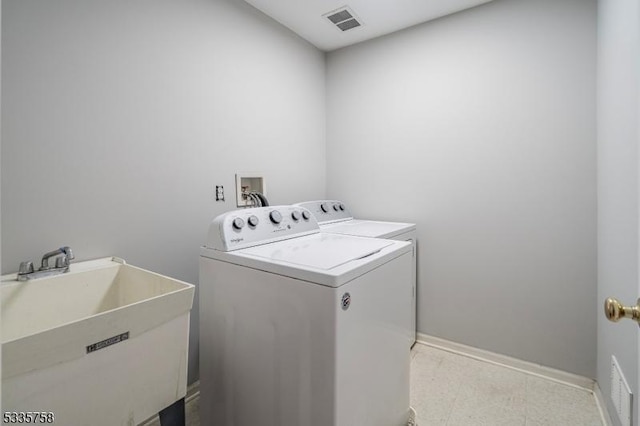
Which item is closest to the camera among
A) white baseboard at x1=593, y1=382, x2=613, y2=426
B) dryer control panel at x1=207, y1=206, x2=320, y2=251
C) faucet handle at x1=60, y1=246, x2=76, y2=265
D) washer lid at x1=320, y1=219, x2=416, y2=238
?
faucet handle at x1=60, y1=246, x2=76, y2=265

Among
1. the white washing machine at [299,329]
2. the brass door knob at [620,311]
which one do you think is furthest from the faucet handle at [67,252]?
the brass door knob at [620,311]

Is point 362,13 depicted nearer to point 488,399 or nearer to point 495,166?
point 495,166

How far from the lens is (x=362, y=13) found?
2062 millimetres

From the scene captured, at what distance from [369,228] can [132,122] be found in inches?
58.7

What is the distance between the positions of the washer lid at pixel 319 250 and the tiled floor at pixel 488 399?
0.98 meters

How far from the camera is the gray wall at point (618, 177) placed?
1.07 m

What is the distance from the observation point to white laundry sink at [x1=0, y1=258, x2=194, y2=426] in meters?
0.69

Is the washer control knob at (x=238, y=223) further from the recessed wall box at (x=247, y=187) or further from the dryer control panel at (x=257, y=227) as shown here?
the recessed wall box at (x=247, y=187)

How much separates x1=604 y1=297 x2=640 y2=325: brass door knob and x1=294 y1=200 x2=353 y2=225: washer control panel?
1.66m

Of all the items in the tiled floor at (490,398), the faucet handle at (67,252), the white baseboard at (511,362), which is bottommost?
the tiled floor at (490,398)

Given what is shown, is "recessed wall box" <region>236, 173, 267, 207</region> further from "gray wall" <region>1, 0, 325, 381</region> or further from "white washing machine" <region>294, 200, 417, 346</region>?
"white washing machine" <region>294, 200, 417, 346</region>

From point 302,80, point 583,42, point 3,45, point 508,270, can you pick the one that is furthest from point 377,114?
point 3,45

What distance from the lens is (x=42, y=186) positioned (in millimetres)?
1163

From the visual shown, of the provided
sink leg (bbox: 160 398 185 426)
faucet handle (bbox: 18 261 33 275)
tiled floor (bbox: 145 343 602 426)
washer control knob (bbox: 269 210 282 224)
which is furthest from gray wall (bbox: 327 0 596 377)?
faucet handle (bbox: 18 261 33 275)
